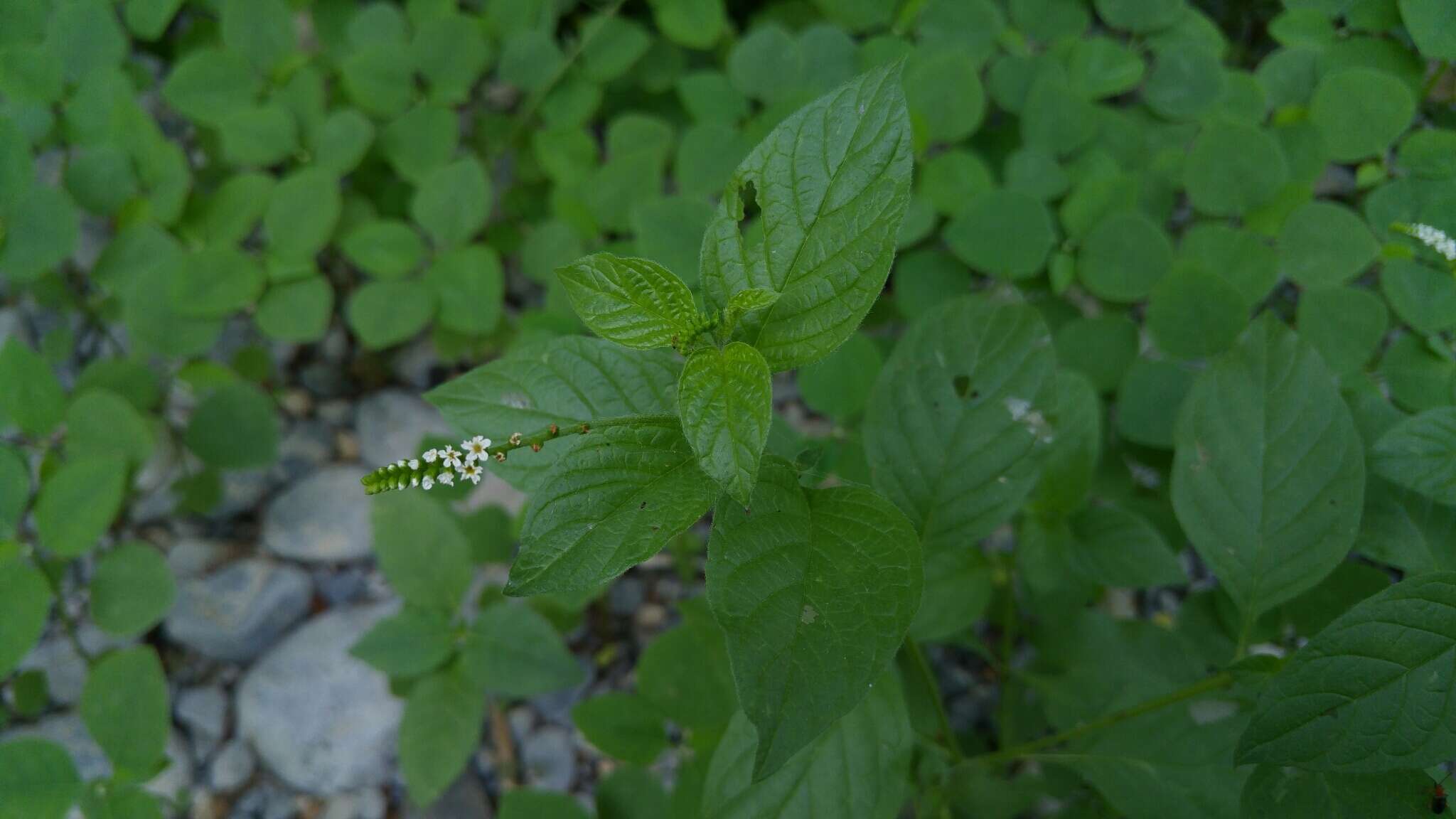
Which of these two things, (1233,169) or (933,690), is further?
(1233,169)

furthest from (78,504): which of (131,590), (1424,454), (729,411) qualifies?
(1424,454)

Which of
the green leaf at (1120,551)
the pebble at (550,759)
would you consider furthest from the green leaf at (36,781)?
the green leaf at (1120,551)

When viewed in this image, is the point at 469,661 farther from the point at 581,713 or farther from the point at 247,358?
the point at 247,358

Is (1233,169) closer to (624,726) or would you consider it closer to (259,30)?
(624,726)

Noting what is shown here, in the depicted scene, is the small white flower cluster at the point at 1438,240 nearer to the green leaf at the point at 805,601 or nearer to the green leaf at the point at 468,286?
the green leaf at the point at 805,601

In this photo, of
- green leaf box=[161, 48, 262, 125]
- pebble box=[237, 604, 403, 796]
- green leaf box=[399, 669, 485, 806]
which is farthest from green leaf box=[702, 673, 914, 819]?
green leaf box=[161, 48, 262, 125]

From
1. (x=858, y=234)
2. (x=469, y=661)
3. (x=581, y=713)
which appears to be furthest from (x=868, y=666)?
(x=469, y=661)
